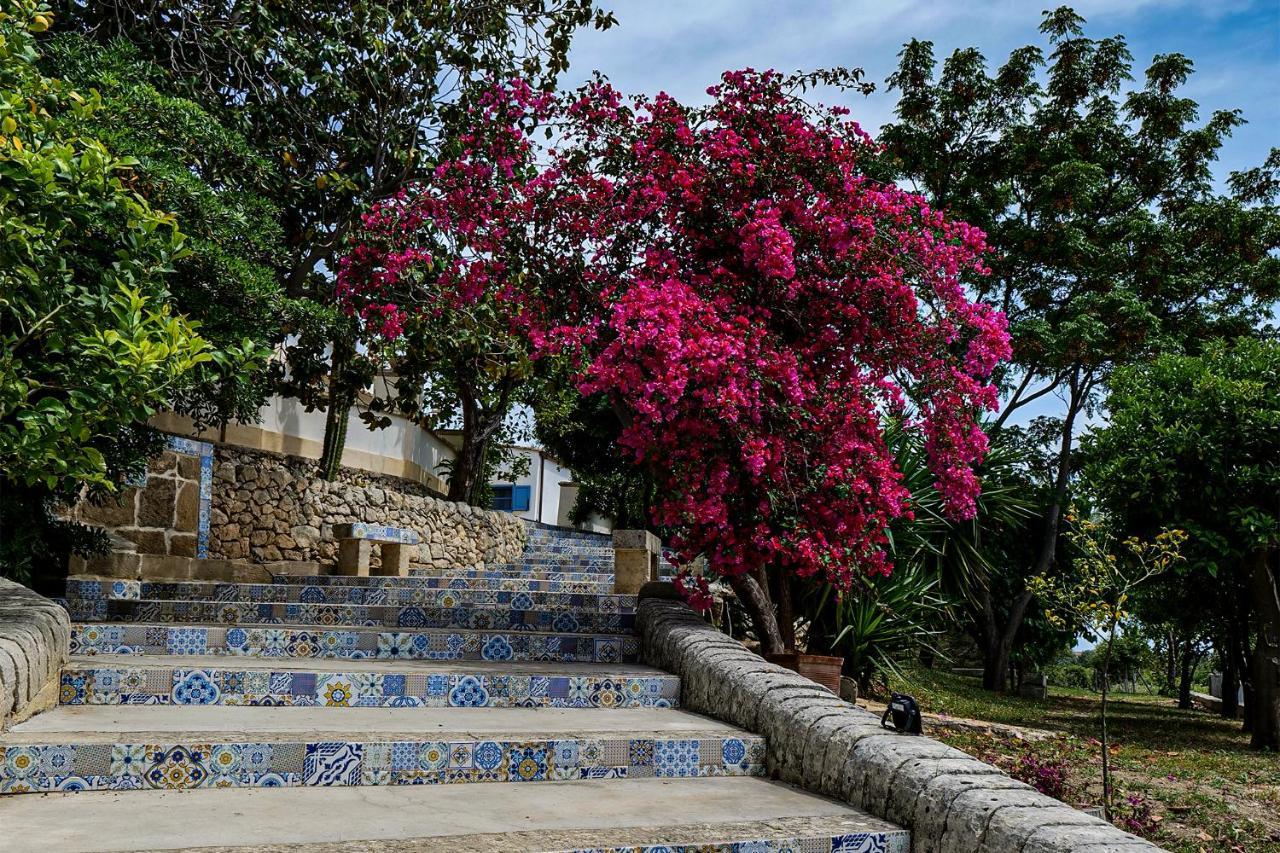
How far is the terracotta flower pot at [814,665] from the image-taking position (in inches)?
255

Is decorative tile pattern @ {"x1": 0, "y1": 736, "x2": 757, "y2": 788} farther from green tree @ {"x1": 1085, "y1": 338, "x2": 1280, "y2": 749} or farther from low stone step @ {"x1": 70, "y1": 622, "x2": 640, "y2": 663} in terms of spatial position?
green tree @ {"x1": 1085, "y1": 338, "x2": 1280, "y2": 749}

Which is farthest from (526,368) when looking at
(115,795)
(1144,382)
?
(1144,382)

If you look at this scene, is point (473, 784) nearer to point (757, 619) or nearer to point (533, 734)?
point (533, 734)

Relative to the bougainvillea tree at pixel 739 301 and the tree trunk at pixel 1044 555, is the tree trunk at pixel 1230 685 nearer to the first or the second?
the tree trunk at pixel 1044 555

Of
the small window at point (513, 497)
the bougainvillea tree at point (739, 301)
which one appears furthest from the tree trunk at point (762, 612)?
the small window at point (513, 497)

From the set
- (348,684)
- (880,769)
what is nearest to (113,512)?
(348,684)

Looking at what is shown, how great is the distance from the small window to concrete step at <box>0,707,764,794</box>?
2532 cm

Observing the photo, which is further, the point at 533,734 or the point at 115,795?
the point at 533,734

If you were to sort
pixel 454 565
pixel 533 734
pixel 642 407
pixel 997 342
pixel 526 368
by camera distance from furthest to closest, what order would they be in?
1. pixel 454 565
2. pixel 526 368
3. pixel 997 342
4. pixel 642 407
5. pixel 533 734

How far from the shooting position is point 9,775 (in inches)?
134

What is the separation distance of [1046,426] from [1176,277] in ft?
11.0

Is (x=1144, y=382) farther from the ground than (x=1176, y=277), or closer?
closer

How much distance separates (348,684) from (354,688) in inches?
1.4

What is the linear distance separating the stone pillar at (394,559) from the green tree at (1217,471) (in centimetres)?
816
